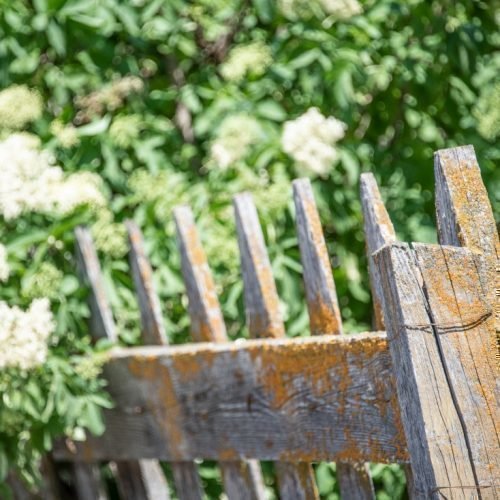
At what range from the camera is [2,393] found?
2830 mm

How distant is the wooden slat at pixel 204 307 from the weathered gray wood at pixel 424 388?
0.98m

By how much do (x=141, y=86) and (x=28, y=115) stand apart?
1.65 feet

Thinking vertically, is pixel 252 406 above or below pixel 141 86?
below

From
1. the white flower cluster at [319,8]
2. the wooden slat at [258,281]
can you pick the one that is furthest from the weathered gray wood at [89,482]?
the white flower cluster at [319,8]

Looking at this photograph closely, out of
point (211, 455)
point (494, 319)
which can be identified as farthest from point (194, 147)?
point (494, 319)

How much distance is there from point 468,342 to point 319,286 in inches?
26.3

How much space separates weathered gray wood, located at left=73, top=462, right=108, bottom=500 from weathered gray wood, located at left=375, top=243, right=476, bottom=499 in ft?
5.59

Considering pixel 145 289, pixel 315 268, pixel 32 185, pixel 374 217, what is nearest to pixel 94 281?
pixel 145 289

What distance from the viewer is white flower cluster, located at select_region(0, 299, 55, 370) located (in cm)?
271

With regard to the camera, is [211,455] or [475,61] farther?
[475,61]

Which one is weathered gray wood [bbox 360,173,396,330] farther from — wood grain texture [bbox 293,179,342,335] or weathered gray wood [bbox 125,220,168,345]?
weathered gray wood [bbox 125,220,168,345]

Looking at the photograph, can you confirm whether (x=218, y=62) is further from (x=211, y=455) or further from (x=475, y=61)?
(x=211, y=455)

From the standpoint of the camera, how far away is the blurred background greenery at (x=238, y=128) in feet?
10.2

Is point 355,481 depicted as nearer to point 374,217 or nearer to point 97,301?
point 374,217
